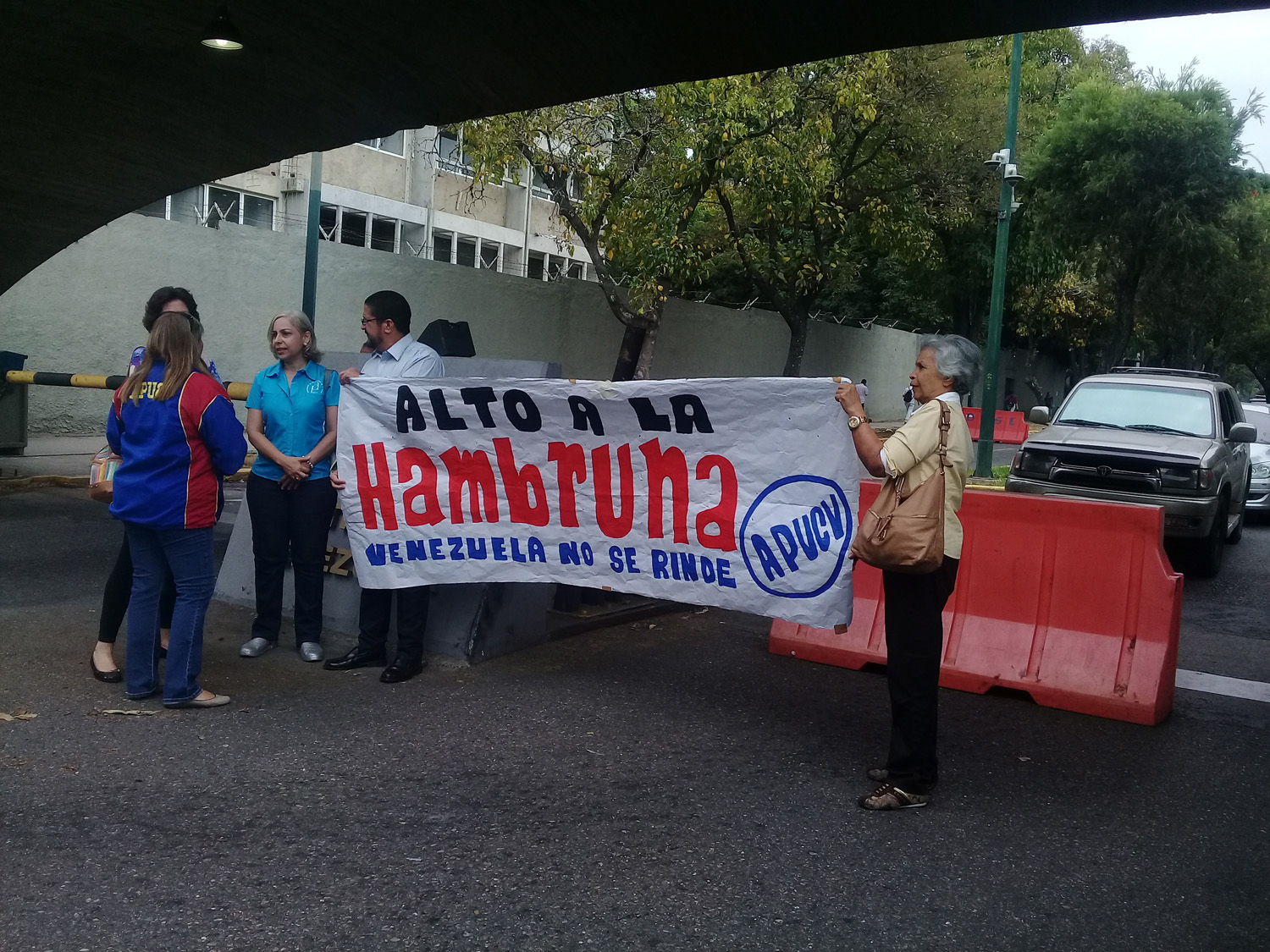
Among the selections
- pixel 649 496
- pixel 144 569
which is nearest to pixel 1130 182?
pixel 649 496

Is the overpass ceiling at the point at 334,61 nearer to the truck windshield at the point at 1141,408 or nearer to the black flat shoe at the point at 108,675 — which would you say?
the black flat shoe at the point at 108,675

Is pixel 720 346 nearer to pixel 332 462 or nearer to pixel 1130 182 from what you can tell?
pixel 1130 182

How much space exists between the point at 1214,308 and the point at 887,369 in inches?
375

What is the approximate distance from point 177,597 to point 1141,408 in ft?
34.0

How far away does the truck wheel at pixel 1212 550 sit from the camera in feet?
36.5

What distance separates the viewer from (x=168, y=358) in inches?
213

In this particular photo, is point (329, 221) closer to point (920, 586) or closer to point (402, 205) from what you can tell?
point (402, 205)

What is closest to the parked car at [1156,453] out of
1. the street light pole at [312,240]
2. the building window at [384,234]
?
the street light pole at [312,240]

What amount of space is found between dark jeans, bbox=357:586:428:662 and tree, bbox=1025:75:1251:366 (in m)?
22.3

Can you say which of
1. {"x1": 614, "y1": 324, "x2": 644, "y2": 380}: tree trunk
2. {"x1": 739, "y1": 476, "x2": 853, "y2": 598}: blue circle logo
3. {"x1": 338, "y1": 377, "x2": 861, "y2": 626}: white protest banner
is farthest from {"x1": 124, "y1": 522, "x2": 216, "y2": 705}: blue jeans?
{"x1": 614, "y1": 324, "x2": 644, "y2": 380}: tree trunk

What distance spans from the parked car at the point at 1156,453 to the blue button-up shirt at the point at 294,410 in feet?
24.3

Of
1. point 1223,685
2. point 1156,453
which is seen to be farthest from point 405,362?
point 1156,453

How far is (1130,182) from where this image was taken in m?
24.5

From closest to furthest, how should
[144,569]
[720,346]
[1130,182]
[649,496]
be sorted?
[144,569] → [649,496] → [1130,182] → [720,346]
